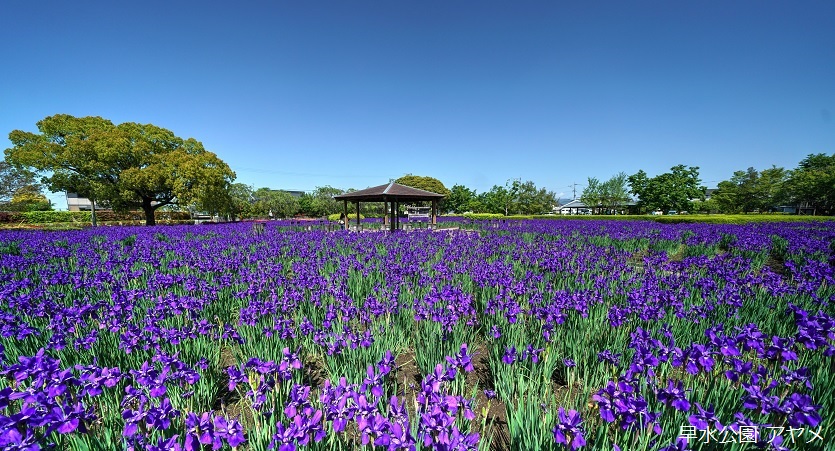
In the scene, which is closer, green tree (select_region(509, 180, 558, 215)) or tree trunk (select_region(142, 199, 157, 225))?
tree trunk (select_region(142, 199, 157, 225))

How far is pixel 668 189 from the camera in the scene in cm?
4484

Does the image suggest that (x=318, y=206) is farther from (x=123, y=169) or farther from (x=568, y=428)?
(x=568, y=428)

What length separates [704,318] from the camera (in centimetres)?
380

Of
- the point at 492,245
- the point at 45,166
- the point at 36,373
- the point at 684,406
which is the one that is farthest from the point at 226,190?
the point at 684,406

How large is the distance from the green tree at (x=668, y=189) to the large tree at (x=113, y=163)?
52.7 meters

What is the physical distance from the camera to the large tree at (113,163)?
22984mm

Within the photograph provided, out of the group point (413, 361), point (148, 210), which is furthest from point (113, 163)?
point (413, 361)

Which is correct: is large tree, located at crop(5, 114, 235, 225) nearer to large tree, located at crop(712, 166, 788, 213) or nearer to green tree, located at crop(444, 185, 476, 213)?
green tree, located at crop(444, 185, 476, 213)

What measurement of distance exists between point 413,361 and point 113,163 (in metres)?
30.7

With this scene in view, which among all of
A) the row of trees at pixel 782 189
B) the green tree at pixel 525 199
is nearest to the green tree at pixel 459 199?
the green tree at pixel 525 199

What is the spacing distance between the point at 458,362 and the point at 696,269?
7227 millimetres

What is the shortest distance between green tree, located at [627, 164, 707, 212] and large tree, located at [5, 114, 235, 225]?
52.7 metres

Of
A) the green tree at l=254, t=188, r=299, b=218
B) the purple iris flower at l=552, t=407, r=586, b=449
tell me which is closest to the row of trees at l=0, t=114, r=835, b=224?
the green tree at l=254, t=188, r=299, b=218

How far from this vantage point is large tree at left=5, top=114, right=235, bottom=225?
75.4 feet
